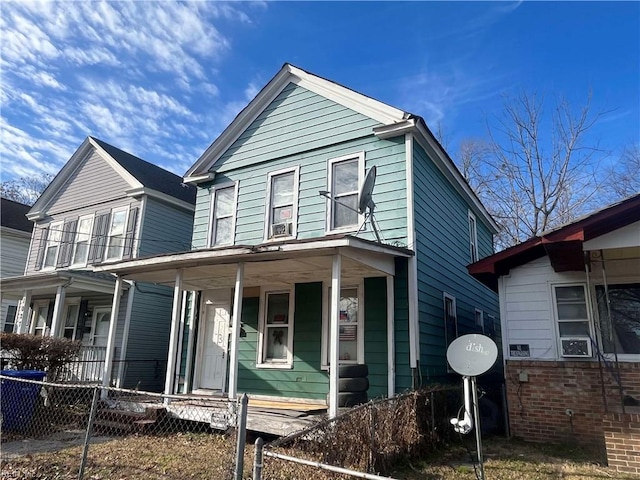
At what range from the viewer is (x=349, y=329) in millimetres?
8750

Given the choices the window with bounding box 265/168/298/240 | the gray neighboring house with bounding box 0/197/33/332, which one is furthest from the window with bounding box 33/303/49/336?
the window with bounding box 265/168/298/240

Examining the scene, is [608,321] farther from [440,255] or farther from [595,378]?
[440,255]

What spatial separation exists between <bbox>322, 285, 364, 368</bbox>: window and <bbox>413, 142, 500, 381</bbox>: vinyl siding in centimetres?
117

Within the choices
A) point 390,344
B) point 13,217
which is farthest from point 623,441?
point 13,217

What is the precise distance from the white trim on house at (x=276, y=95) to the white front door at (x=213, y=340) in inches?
135

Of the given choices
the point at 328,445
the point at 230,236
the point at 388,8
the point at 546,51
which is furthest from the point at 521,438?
the point at 546,51

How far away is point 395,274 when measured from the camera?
8391mm

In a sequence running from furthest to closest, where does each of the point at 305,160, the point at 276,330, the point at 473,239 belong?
the point at 473,239
the point at 305,160
the point at 276,330

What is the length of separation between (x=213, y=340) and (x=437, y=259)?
5674 mm

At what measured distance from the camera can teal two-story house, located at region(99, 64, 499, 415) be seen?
7934 millimetres

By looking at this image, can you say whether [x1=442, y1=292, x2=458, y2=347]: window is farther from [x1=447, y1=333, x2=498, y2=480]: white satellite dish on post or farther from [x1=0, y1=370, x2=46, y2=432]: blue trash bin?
[x1=0, y1=370, x2=46, y2=432]: blue trash bin

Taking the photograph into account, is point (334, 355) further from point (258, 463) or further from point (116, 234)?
point (116, 234)

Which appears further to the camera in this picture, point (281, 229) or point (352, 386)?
point (281, 229)

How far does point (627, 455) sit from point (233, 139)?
33.4 ft
